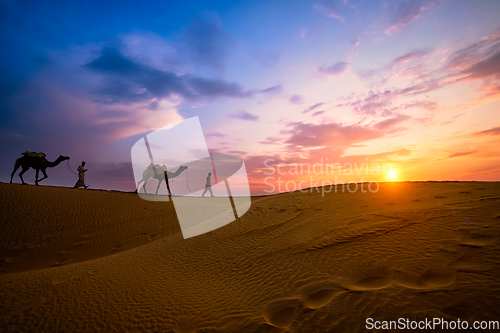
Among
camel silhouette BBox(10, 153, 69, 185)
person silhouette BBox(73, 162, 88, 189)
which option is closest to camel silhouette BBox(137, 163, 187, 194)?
person silhouette BBox(73, 162, 88, 189)

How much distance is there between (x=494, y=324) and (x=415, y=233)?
337cm

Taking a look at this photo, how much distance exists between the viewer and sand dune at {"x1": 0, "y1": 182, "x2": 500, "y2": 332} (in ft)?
12.2

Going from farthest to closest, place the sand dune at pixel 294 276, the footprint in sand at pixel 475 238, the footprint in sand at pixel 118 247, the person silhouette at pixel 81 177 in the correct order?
the person silhouette at pixel 81 177
the footprint in sand at pixel 118 247
the footprint in sand at pixel 475 238
the sand dune at pixel 294 276

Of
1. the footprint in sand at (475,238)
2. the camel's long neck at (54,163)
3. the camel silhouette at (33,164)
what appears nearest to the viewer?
the footprint in sand at (475,238)

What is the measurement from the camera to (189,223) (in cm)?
1518

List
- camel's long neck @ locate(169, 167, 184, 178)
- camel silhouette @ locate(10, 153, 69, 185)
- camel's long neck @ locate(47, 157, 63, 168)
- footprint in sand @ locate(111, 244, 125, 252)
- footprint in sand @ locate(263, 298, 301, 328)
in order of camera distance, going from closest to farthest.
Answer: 1. footprint in sand @ locate(263, 298, 301, 328)
2. footprint in sand @ locate(111, 244, 125, 252)
3. camel silhouette @ locate(10, 153, 69, 185)
4. camel's long neck @ locate(47, 157, 63, 168)
5. camel's long neck @ locate(169, 167, 184, 178)

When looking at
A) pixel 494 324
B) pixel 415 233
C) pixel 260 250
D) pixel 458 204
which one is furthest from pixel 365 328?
pixel 458 204

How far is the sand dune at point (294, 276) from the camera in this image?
12.2ft

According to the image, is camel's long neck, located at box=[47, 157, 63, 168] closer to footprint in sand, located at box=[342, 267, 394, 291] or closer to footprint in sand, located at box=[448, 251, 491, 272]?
footprint in sand, located at box=[342, 267, 394, 291]

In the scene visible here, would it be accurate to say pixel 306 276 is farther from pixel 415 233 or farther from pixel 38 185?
pixel 38 185

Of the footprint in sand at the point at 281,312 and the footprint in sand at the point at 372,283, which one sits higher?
the footprint in sand at the point at 372,283

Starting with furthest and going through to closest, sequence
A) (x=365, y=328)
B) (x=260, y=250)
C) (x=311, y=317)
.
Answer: (x=260, y=250)
(x=311, y=317)
(x=365, y=328)

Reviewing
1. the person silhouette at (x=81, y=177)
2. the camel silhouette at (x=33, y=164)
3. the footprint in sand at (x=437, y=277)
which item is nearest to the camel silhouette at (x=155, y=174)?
the person silhouette at (x=81, y=177)

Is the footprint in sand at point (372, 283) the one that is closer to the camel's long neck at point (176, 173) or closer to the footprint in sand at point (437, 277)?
the footprint in sand at point (437, 277)
